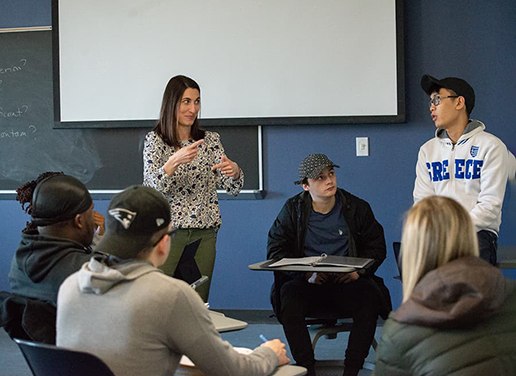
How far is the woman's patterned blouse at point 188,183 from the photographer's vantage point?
3396 millimetres

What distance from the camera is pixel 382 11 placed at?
4.50m

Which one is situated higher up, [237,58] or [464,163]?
→ [237,58]

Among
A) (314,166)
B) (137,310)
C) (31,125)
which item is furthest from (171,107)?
(31,125)

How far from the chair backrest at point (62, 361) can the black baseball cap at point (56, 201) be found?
1.89ft

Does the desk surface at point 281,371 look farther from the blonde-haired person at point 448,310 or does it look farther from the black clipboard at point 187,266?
the black clipboard at point 187,266

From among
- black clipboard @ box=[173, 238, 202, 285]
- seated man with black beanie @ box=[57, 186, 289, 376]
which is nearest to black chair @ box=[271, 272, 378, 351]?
black clipboard @ box=[173, 238, 202, 285]

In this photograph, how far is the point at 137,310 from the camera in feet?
5.34

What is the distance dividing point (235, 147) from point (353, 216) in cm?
139

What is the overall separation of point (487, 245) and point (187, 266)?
1604 mm

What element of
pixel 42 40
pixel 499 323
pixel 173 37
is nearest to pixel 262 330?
pixel 173 37

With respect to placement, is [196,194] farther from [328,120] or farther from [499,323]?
[499,323]

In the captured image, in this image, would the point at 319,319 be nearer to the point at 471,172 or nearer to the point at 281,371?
the point at 471,172

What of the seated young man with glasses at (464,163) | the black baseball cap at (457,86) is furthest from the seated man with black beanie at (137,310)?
the black baseball cap at (457,86)

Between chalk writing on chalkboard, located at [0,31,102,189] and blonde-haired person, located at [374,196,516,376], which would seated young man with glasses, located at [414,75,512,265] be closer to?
blonde-haired person, located at [374,196,516,376]
